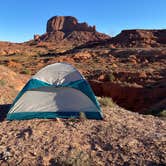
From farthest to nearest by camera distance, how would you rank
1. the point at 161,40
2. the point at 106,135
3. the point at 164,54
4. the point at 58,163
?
the point at 161,40, the point at 164,54, the point at 106,135, the point at 58,163

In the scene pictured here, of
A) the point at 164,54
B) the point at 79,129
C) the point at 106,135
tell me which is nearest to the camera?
the point at 106,135

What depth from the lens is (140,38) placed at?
5062 cm

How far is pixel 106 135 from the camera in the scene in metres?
6.79

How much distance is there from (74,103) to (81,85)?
59 centimetres

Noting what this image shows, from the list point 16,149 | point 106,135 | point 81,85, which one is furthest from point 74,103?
point 16,149

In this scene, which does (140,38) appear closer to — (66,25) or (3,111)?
(3,111)

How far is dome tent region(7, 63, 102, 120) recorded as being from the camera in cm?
816

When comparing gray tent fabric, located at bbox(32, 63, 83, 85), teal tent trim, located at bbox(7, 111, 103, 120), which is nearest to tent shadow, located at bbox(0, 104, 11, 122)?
teal tent trim, located at bbox(7, 111, 103, 120)

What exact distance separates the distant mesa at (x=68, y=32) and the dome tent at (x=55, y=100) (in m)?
81.0

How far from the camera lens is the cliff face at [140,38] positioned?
47219 millimetres

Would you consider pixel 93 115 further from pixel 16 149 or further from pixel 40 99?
pixel 16 149

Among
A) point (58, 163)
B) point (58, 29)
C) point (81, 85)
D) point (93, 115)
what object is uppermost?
point (58, 29)

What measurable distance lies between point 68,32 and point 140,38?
56450 mm

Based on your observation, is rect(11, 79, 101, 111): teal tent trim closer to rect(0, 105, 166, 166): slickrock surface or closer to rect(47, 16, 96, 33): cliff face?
rect(0, 105, 166, 166): slickrock surface
